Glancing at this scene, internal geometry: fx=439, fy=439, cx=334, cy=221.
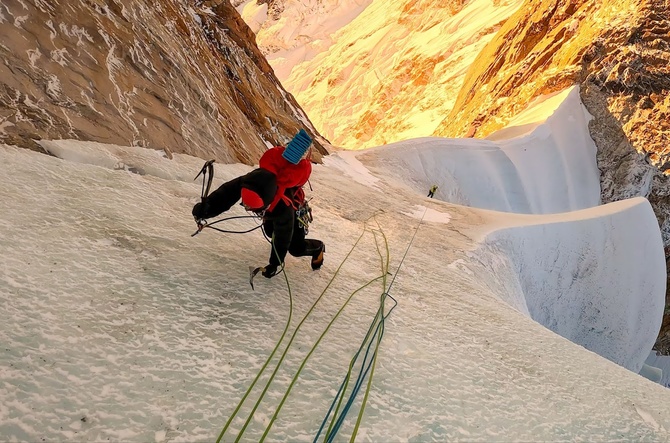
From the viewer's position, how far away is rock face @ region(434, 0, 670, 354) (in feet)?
59.1

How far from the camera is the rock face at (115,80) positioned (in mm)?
3852

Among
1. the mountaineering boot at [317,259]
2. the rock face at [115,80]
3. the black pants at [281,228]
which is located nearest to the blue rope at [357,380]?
the mountaineering boot at [317,259]

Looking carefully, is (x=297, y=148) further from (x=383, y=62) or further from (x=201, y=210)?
(x=383, y=62)

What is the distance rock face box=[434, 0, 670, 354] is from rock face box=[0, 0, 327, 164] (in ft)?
54.9

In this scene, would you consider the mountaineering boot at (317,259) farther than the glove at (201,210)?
Yes

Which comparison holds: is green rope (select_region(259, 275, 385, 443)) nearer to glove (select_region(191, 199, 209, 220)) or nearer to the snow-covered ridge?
glove (select_region(191, 199, 209, 220))

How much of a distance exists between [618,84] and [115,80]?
66.9ft

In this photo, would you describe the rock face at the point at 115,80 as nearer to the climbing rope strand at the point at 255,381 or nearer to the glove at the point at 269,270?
the glove at the point at 269,270

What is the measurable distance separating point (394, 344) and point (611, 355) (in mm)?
9774

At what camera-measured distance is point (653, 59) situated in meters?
18.4

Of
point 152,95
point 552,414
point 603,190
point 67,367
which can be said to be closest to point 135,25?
point 152,95

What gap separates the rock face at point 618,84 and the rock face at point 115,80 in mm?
16735

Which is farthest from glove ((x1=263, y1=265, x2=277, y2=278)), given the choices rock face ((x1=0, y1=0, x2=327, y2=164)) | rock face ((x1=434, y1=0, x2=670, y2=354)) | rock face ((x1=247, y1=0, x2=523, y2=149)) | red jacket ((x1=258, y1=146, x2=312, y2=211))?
rock face ((x1=247, y1=0, x2=523, y2=149))

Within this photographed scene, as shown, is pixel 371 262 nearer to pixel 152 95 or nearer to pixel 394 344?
pixel 394 344
